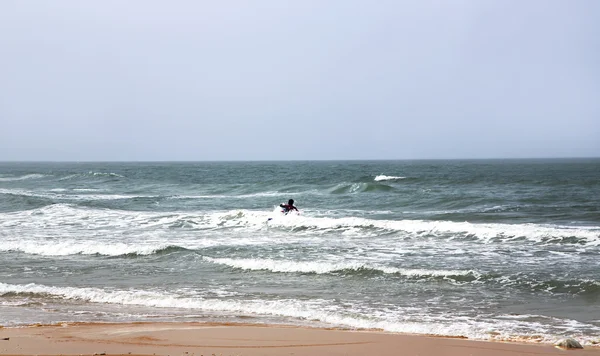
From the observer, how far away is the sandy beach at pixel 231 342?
7555 mm

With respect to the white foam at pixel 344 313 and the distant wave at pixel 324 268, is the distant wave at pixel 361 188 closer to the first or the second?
the distant wave at pixel 324 268

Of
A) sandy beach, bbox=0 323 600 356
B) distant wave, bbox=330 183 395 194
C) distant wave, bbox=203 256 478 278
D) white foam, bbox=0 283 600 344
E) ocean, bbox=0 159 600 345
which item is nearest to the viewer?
sandy beach, bbox=0 323 600 356

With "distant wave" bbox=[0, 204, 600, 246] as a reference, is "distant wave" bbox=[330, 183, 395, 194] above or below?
above

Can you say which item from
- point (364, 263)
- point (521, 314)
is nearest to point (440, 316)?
point (521, 314)

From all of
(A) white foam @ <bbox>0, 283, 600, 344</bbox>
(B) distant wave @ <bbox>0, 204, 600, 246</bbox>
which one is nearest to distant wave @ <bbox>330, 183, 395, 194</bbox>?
(B) distant wave @ <bbox>0, 204, 600, 246</bbox>

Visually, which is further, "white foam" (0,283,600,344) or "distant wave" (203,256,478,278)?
"distant wave" (203,256,478,278)

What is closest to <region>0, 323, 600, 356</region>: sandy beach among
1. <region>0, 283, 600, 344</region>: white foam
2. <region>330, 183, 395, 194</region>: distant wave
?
<region>0, 283, 600, 344</region>: white foam

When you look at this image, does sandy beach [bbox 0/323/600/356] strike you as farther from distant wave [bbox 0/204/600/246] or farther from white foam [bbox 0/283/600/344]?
distant wave [bbox 0/204/600/246]

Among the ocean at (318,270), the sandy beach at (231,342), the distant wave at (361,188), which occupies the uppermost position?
the distant wave at (361,188)

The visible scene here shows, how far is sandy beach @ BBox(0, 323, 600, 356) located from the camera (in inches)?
297

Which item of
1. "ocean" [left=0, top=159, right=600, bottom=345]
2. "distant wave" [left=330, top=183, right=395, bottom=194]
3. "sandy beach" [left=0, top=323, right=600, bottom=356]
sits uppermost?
"distant wave" [left=330, top=183, right=395, bottom=194]

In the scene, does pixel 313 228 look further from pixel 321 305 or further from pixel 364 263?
pixel 321 305

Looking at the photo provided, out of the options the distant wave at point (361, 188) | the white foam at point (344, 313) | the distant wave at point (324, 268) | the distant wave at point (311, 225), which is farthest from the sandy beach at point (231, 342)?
the distant wave at point (361, 188)

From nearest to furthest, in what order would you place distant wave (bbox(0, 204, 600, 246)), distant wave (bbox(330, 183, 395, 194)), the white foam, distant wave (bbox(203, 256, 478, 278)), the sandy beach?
the sandy beach, the white foam, distant wave (bbox(203, 256, 478, 278)), distant wave (bbox(0, 204, 600, 246)), distant wave (bbox(330, 183, 395, 194))
